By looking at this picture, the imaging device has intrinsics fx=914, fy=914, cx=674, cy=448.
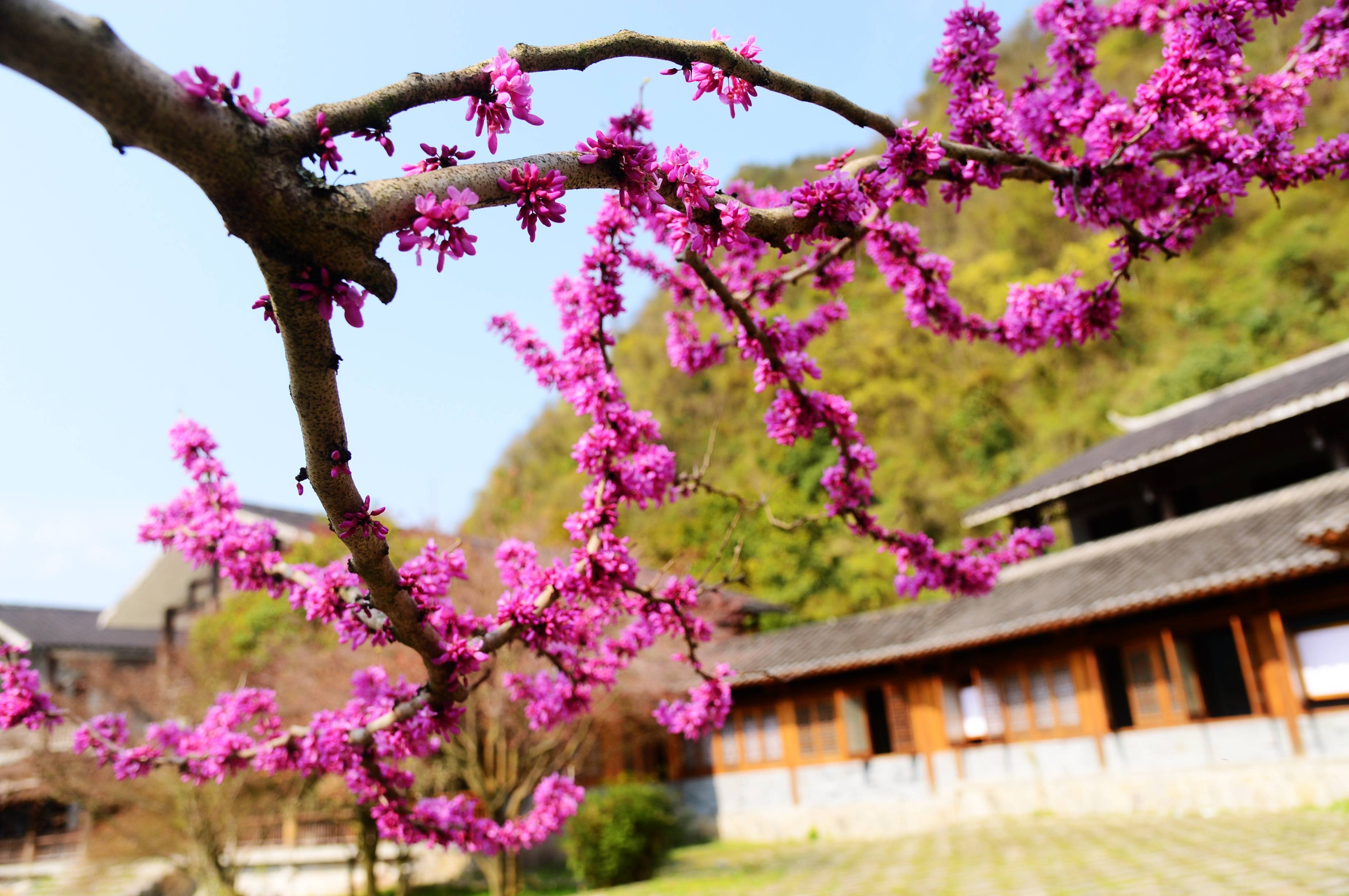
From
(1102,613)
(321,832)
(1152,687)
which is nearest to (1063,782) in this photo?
(1152,687)

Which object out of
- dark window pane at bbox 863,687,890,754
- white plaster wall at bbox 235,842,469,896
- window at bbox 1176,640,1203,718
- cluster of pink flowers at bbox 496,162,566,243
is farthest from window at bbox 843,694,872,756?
cluster of pink flowers at bbox 496,162,566,243

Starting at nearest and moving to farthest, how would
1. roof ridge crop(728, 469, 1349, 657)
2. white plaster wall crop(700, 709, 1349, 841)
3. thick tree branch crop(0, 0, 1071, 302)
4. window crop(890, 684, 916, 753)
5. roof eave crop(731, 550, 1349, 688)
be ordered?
thick tree branch crop(0, 0, 1071, 302) → roof eave crop(731, 550, 1349, 688) → white plaster wall crop(700, 709, 1349, 841) → roof ridge crop(728, 469, 1349, 657) → window crop(890, 684, 916, 753)

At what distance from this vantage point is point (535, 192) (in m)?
2.21

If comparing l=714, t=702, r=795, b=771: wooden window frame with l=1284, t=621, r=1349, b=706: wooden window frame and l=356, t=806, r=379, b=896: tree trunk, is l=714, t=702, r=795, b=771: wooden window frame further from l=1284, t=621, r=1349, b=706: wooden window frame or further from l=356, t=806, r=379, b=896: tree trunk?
l=1284, t=621, r=1349, b=706: wooden window frame

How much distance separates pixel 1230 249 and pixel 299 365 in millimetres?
37635

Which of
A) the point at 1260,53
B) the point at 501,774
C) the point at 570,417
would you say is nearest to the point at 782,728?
the point at 501,774

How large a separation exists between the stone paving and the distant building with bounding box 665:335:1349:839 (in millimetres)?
1154

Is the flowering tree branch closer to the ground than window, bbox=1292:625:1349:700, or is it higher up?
higher up

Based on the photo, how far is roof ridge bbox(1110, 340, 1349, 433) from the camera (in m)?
18.0

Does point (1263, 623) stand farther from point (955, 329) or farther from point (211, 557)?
point (211, 557)

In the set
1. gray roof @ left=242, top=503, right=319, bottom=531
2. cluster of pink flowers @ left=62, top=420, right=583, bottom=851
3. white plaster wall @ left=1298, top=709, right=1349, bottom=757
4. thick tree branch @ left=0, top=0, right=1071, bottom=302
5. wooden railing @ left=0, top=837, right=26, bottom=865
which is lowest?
wooden railing @ left=0, top=837, right=26, bottom=865

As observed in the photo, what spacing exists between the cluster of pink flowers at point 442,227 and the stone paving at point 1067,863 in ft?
26.3

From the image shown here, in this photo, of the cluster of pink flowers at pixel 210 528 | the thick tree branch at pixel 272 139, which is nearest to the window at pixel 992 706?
A: the cluster of pink flowers at pixel 210 528

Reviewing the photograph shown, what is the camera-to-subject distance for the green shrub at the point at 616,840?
48.0ft
